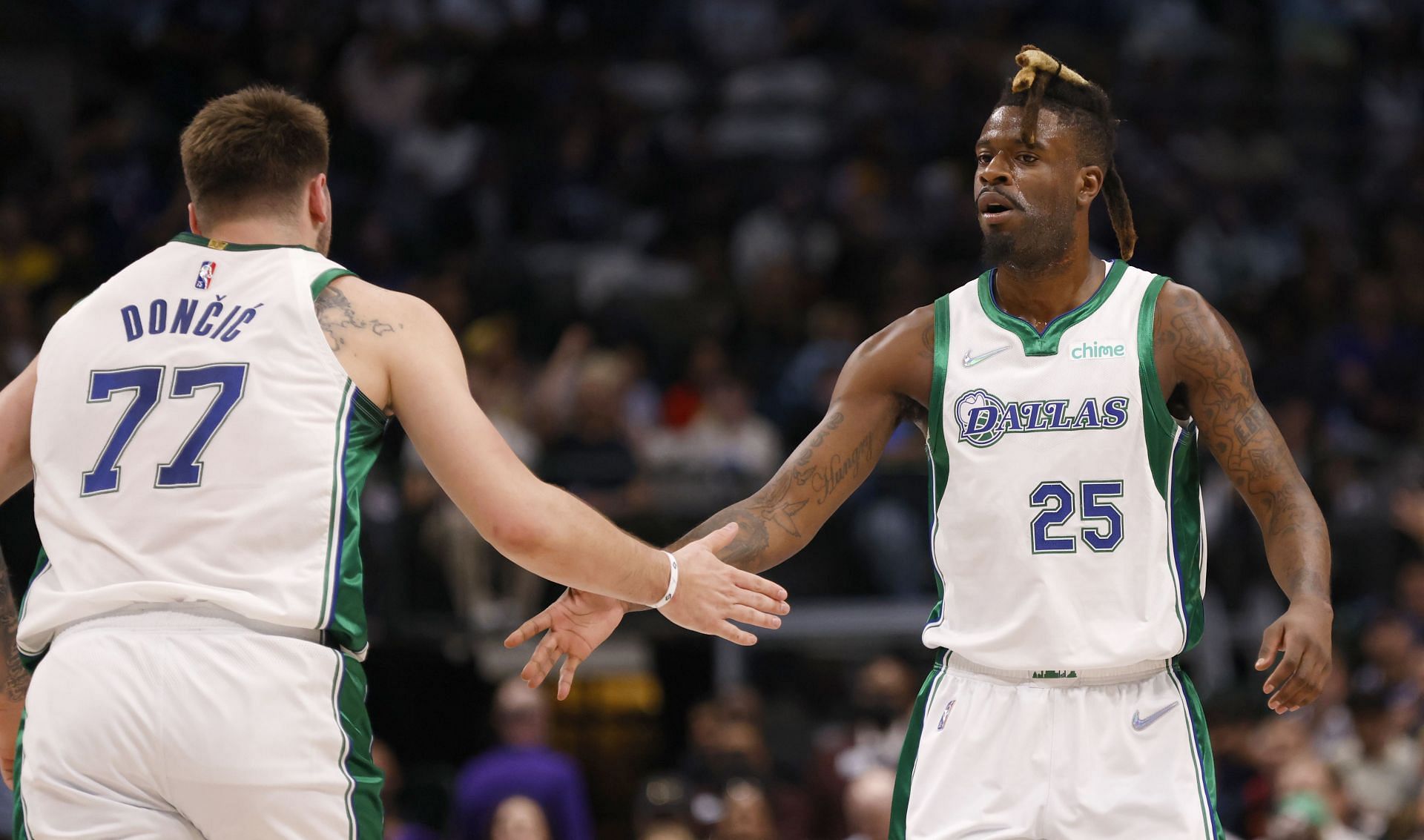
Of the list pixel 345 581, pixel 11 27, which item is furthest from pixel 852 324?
pixel 345 581

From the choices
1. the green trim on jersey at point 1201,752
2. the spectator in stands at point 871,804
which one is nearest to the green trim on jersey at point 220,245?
the green trim on jersey at point 1201,752

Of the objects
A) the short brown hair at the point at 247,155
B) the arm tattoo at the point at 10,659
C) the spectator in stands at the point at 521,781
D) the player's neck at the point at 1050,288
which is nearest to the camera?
the short brown hair at the point at 247,155

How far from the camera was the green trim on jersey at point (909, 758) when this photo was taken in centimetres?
478

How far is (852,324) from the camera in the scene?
1320 cm

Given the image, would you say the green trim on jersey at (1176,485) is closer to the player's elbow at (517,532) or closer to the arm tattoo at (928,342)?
the arm tattoo at (928,342)

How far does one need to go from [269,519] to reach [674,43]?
1301cm

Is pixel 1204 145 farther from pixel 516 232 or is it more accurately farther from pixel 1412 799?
pixel 1412 799

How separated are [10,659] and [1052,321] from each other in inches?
116

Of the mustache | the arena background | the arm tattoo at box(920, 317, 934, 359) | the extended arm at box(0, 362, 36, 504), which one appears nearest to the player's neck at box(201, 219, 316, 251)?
the extended arm at box(0, 362, 36, 504)

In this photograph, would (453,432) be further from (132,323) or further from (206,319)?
(132,323)

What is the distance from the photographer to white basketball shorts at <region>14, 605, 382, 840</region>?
3.75 m

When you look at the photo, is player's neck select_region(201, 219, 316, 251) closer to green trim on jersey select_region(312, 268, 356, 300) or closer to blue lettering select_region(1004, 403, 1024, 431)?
green trim on jersey select_region(312, 268, 356, 300)

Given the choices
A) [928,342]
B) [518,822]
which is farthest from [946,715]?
[518,822]

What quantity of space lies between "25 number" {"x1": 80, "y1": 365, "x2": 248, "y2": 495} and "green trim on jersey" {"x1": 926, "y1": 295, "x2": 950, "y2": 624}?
195 cm
